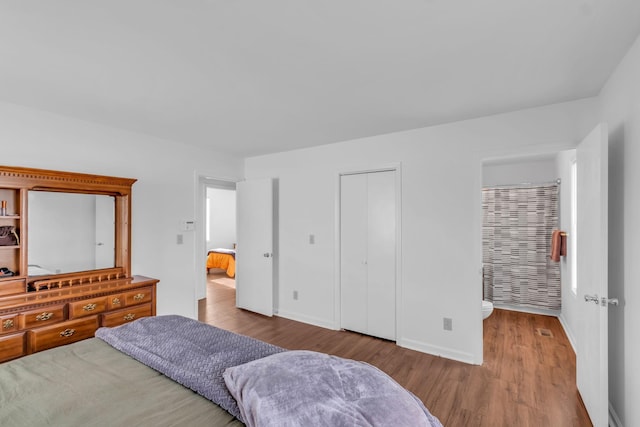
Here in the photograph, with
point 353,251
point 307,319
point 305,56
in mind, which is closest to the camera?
point 305,56

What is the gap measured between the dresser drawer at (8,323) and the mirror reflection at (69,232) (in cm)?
43

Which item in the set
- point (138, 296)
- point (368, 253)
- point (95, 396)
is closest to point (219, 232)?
point (138, 296)

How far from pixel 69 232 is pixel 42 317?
2.62ft

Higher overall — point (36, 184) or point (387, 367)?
point (36, 184)

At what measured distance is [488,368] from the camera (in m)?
2.85

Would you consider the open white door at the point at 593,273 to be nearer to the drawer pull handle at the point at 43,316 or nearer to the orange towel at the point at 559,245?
the orange towel at the point at 559,245

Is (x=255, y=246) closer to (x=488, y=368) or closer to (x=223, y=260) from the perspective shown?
(x=223, y=260)

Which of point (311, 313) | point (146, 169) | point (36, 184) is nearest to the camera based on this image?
point (36, 184)

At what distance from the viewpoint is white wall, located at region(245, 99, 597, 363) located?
8.89 ft

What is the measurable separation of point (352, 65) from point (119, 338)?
7.04ft

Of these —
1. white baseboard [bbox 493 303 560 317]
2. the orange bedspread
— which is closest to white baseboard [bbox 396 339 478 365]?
white baseboard [bbox 493 303 560 317]

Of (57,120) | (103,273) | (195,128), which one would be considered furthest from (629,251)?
(57,120)

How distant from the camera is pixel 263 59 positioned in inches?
72.4

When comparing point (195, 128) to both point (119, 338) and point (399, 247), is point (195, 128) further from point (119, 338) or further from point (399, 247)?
point (399, 247)
